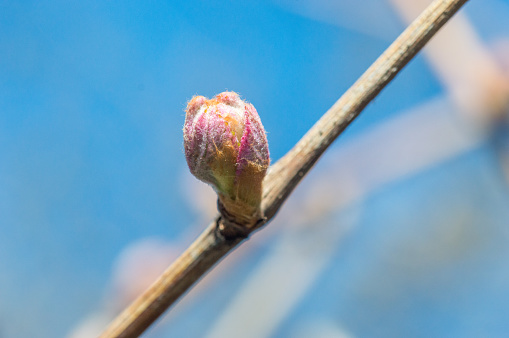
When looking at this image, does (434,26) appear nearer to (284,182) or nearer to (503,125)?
(284,182)

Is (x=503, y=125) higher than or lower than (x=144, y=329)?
higher

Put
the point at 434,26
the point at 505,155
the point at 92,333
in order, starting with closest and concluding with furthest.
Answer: the point at 434,26, the point at 92,333, the point at 505,155

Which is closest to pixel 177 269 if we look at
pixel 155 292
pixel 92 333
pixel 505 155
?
pixel 155 292
